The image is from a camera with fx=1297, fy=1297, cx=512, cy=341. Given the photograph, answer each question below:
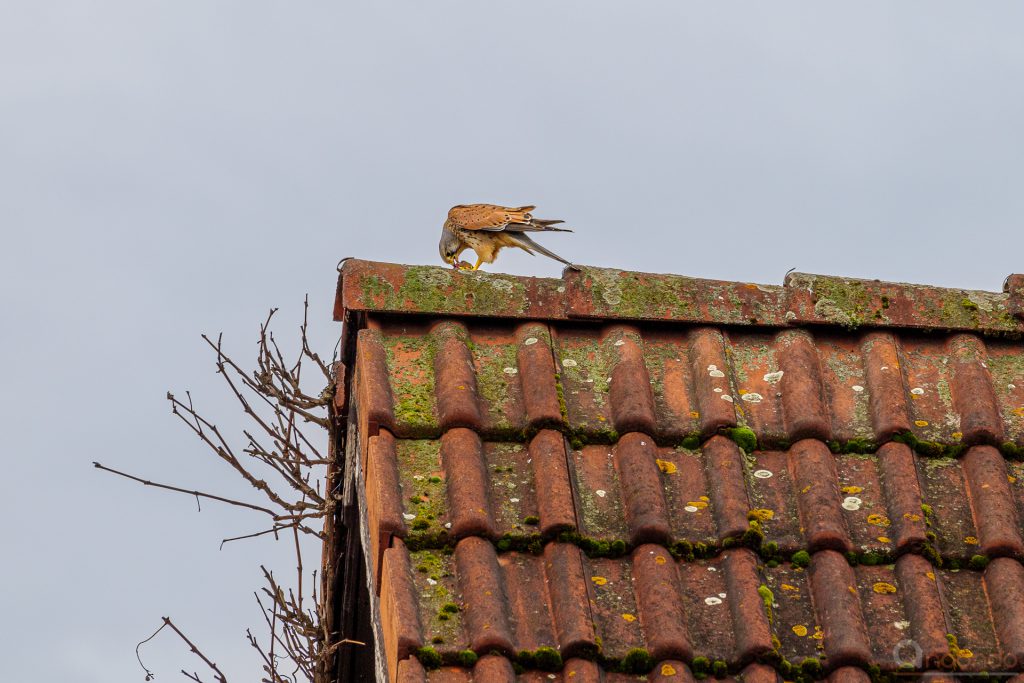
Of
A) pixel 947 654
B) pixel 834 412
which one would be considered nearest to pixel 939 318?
pixel 834 412

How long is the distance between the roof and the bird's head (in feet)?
11.9

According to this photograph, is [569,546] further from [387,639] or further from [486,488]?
[387,639]

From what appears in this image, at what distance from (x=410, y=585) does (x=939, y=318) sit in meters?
1.67

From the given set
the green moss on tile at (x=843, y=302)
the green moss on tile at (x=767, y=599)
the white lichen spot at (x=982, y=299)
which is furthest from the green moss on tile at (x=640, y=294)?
the green moss on tile at (x=767, y=599)

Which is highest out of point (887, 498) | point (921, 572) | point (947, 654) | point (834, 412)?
point (834, 412)

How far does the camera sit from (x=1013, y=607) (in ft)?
8.92

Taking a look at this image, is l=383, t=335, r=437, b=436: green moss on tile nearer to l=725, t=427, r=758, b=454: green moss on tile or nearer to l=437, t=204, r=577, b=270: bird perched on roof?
l=725, t=427, r=758, b=454: green moss on tile

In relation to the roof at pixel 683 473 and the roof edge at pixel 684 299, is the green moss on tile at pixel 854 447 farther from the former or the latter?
the roof edge at pixel 684 299

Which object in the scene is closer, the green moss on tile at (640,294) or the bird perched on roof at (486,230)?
the green moss on tile at (640,294)

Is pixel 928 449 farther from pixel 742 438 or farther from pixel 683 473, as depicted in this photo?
pixel 683 473

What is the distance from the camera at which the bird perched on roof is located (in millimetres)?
6488

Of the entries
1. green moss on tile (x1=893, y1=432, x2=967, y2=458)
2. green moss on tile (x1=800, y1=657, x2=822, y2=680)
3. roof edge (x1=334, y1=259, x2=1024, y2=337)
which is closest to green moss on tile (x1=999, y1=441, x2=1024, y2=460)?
green moss on tile (x1=893, y1=432, x2=967, y2=458)

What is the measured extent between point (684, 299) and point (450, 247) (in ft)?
13.0

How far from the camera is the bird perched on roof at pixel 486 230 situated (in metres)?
6.49
